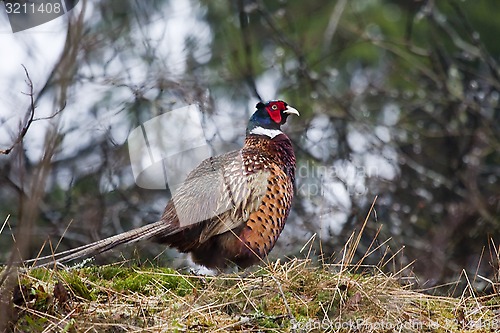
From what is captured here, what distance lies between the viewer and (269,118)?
6.86 m

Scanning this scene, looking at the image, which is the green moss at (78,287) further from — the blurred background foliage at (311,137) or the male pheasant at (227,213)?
the blurred background foliage at (311,137)

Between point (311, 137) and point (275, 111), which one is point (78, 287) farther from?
point (311, 137)

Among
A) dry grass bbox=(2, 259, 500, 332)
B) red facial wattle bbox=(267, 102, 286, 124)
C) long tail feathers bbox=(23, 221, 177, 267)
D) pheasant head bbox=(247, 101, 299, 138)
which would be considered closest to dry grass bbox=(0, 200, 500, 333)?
dry grass bbox=(2, 259, 500, 332)

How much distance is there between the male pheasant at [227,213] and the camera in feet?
19.6

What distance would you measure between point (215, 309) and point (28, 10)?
10.7ft

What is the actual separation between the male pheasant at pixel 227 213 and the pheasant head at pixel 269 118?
442 mm

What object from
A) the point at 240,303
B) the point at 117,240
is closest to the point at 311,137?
the point at 117,240

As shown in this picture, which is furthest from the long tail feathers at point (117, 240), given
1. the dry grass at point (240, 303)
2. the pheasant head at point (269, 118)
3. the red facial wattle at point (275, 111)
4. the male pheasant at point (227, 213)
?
the red facial wattle at point (275, 111)

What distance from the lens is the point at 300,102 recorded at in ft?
36.0

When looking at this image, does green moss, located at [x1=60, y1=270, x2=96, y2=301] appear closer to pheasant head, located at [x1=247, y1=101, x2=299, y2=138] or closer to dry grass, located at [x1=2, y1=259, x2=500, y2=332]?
dry grass, located at [x1=2, y1=259, x2=500, y2=332]

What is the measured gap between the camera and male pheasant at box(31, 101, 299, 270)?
597cm

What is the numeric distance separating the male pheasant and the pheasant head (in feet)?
1.45

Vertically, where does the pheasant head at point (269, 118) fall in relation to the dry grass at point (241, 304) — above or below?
above

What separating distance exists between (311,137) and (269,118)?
2.93 meters
